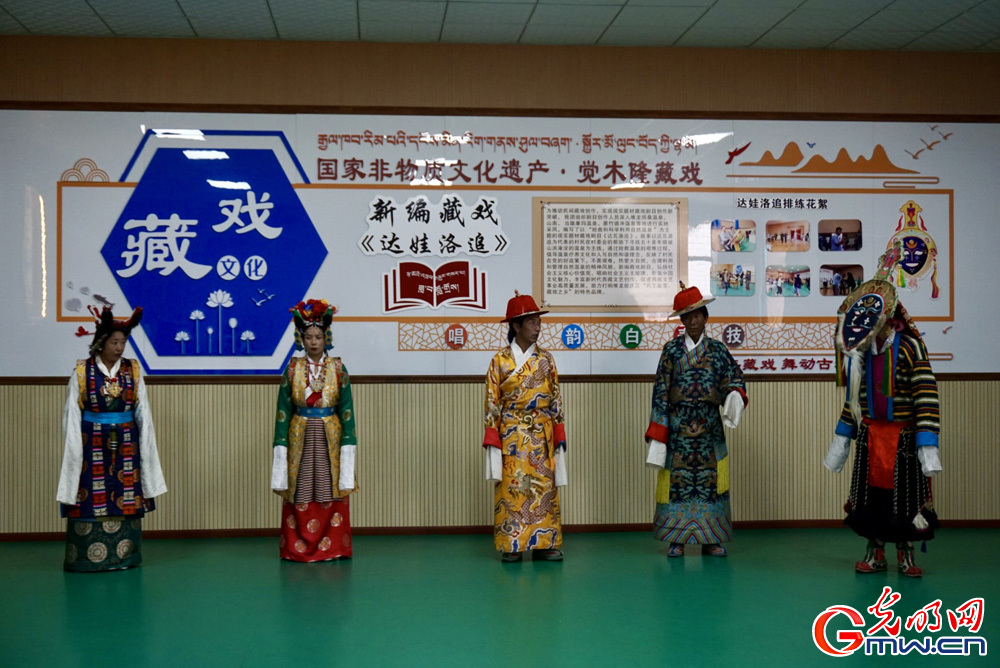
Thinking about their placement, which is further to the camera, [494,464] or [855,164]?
[855,164]

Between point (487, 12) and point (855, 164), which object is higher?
point (487, 12)

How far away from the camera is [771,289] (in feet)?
20.2

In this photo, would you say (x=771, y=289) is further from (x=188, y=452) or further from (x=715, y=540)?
(x=188, y=452)

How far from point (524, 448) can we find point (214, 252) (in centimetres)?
246

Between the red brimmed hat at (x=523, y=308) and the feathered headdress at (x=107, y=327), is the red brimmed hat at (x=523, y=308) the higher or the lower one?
the higher one

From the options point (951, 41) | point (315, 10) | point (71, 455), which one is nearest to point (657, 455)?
point (71, 455)

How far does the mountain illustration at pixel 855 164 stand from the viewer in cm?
620

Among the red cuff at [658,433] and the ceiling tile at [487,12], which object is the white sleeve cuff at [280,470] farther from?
the ceiling tile at [487,12]

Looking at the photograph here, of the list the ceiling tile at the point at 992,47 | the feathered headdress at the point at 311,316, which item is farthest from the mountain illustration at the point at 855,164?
the feathered headdress at the point at 311,316

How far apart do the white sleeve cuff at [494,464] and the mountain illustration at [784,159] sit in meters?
2.72

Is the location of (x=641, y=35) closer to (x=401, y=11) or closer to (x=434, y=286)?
(x=401, y=11)

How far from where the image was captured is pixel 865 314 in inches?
185

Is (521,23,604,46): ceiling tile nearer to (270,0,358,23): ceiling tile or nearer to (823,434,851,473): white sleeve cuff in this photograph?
(270,0,358,23): ceiling tile

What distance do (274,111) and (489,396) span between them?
246cm
